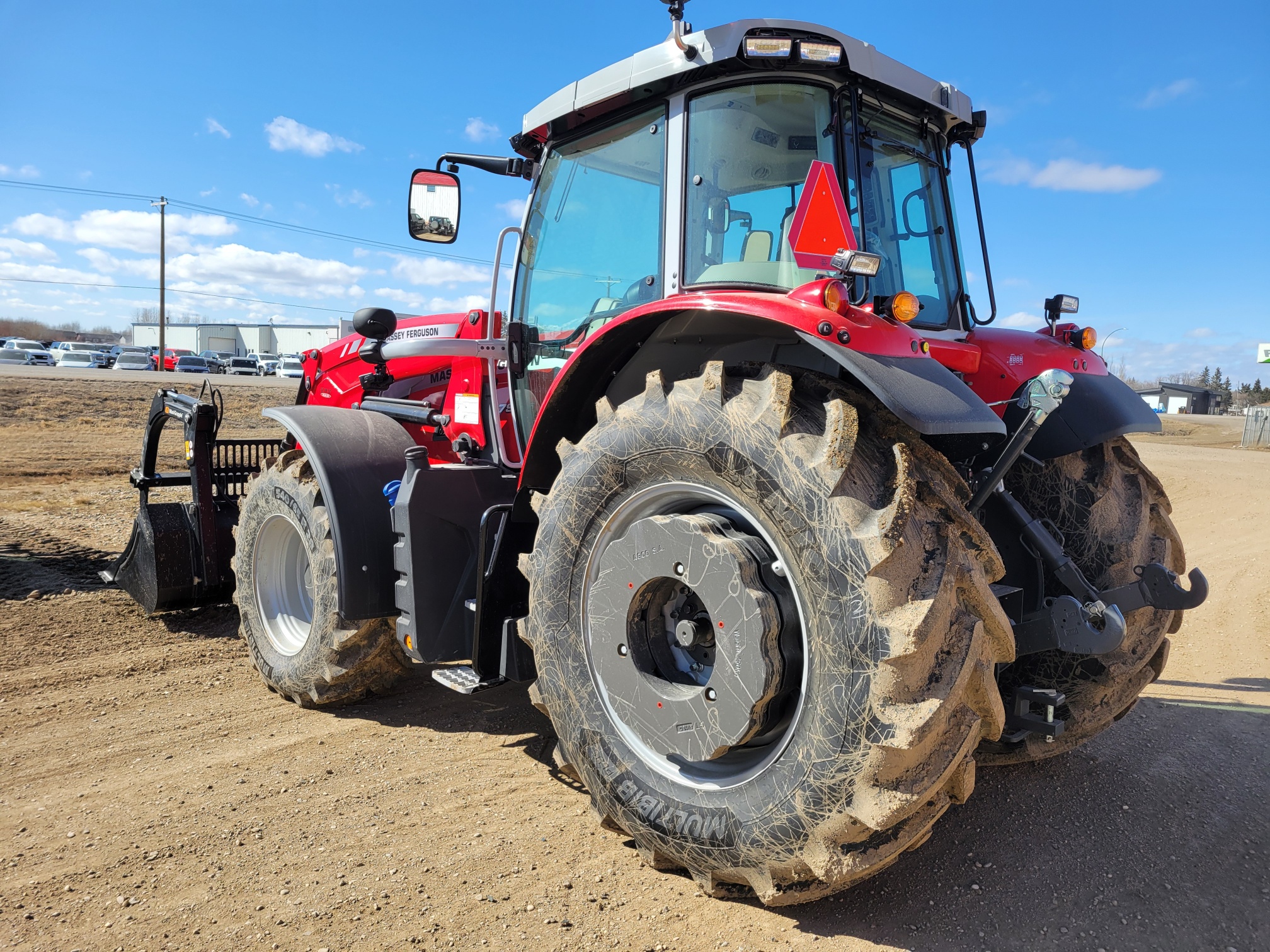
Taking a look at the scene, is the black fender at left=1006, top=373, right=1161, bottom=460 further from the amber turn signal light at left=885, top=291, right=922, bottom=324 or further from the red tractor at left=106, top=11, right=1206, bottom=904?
the amber turn signal light at left=885, top=291, right=922, bottom=324

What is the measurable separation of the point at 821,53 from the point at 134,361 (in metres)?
46.4

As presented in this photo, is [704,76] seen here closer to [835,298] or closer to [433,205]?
[835,298]

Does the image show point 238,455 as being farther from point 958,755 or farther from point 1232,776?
point 1232,776

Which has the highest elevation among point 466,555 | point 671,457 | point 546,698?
point 671,457

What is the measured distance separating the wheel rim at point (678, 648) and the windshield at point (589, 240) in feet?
2.71

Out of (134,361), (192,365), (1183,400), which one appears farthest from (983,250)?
(1183,400)

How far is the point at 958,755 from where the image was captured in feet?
6.61

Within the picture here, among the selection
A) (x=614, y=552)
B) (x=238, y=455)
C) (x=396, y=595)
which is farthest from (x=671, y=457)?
(x=238, y=455)

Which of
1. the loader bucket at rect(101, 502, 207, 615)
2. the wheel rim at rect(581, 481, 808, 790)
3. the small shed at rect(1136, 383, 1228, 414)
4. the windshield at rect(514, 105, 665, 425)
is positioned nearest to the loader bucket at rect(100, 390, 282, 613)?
the loader bucket at rect(101, 502, 207, 615)

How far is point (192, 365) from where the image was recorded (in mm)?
44656

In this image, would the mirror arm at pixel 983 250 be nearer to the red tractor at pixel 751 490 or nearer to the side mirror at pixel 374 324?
the red tractor at pixel 751 490

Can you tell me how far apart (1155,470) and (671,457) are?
52.0 ft

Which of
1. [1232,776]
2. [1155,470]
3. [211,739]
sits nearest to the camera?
[1232,776]

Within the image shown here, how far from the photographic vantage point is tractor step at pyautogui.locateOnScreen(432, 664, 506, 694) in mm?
3244
